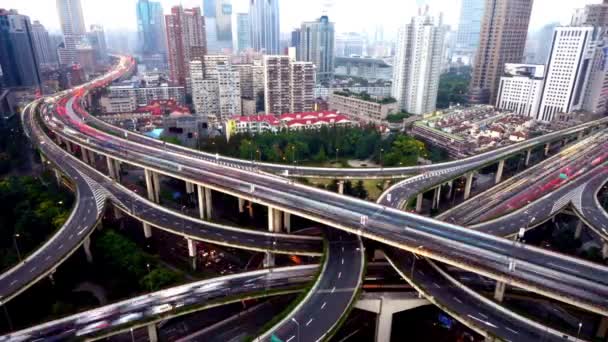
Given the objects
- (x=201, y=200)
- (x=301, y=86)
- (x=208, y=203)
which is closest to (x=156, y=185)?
(x=201, y=200)

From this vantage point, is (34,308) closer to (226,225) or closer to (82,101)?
(226,225)

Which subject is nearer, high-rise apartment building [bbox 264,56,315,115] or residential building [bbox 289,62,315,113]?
high-rise apartment building [bbox 264,56,315,115]

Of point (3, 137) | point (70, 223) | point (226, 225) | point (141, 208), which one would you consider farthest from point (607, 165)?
point (3, 137)

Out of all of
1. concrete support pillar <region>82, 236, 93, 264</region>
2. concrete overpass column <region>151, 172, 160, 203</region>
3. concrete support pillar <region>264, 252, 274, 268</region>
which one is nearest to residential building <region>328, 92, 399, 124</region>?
concrete overpass column <region>151, 172, 160, 203</region>

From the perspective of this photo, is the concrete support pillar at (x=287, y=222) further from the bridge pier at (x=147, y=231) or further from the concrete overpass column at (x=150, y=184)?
the concrete overpass column at (x=150, y=184)

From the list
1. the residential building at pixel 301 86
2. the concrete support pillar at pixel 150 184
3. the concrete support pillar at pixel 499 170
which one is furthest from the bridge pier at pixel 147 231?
the residential building at pixel 301 86

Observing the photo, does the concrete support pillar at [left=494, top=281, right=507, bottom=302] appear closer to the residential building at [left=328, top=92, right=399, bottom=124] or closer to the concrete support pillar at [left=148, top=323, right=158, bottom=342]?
the concrete support pillar at [left=148, top=323, right=158, bottom=342]

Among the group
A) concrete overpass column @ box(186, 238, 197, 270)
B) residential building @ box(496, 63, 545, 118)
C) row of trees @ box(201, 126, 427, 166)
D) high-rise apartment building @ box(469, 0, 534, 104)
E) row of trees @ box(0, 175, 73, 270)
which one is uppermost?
high-rise apartment building @ box(469, 0, 534, 104)
